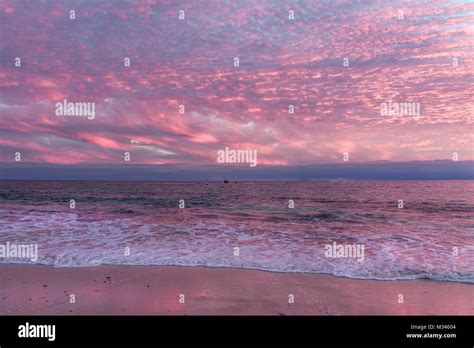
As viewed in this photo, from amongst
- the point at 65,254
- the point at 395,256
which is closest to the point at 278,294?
the point at 395,256

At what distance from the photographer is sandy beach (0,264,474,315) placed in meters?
8.66

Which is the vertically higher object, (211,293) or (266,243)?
(266,243)

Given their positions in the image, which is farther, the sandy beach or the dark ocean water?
the dark ocean water

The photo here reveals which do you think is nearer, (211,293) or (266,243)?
(211,293)

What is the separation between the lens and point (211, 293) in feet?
32.4

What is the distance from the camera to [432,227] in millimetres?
23844

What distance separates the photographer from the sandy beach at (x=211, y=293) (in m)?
8.66

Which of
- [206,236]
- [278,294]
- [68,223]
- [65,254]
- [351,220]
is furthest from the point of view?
[351,220]

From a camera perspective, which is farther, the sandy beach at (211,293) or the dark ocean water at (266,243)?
the dark ocean water at (266,243)

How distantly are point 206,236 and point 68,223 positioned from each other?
10.7m

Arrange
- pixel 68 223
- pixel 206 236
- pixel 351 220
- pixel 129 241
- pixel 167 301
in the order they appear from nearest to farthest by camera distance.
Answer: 1. pixel 167 301
2. pixel 129 241
3. pixel 206 236
4. pixel 68 223
5. pixel 351 220
